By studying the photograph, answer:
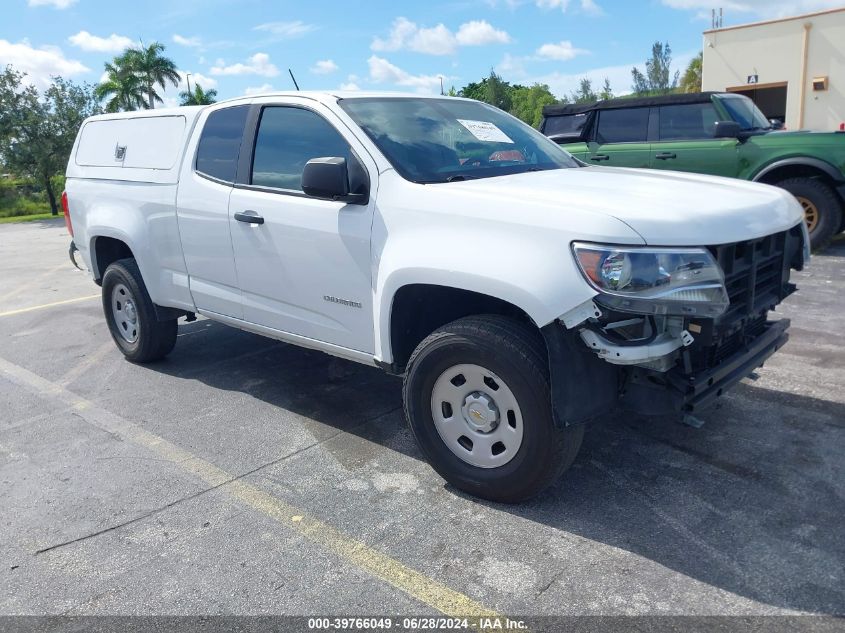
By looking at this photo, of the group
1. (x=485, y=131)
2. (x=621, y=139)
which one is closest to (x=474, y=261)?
(x=485, y=131)

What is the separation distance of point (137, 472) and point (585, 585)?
8.19 ft

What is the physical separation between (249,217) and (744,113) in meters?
7.60

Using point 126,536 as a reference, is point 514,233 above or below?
above

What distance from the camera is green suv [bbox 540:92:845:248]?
338 inches

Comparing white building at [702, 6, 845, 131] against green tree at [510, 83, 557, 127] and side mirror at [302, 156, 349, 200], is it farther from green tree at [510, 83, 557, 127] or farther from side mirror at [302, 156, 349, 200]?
green tree at [510, 83, 557, 127]

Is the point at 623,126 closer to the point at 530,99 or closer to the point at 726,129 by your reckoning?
the point at 726,129

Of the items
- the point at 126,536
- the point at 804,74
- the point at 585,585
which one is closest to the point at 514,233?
the point at 585,585

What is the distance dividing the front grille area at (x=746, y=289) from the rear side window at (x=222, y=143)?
299 centimetres

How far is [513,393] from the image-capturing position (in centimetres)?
313

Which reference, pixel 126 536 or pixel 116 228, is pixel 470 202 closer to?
pixel 126 536

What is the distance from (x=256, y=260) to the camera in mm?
4348

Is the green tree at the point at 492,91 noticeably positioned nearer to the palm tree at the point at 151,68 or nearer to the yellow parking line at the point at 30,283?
the palm tree at the point at 151,68

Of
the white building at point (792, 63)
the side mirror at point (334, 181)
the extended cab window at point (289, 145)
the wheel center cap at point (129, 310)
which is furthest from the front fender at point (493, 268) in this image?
the white building at point (792, 63)

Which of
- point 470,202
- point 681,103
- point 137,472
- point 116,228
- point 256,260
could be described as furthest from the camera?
point 681,103
